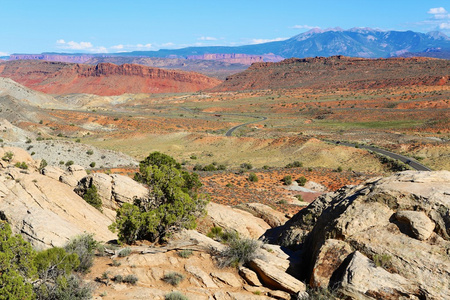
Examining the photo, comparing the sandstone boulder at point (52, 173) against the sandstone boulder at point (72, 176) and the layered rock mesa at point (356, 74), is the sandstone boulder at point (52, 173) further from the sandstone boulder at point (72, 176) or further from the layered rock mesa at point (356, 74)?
the layered rock mesa at point (356, 74)

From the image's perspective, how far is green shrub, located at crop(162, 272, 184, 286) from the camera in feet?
32.8

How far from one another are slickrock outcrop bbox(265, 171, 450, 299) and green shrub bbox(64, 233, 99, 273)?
6.55m

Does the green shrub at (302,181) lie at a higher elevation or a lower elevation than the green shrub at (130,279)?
lower

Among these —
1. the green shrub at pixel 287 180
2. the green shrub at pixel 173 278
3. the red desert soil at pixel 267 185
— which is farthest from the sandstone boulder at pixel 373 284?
the green shrub at pixel 287 180

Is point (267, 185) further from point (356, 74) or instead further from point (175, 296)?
point (356, 74)

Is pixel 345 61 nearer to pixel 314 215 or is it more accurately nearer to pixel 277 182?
pixel 277 182

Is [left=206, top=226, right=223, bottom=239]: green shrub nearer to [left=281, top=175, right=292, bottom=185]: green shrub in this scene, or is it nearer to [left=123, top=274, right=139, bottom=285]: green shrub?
[left=123, top=274, right=139, bottom=285]: green shrub

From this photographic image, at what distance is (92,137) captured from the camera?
7394 centimetres

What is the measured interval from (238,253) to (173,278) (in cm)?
214

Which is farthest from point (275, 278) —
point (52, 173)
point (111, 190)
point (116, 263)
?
point (52, 173)

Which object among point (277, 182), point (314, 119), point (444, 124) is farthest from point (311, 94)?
point (277, 182)

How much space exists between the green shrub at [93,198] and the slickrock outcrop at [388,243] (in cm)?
1196

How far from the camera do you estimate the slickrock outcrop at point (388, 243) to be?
8.75 m

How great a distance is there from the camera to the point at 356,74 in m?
162
